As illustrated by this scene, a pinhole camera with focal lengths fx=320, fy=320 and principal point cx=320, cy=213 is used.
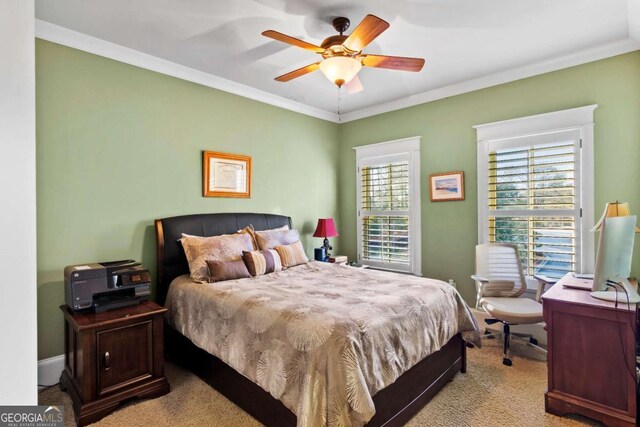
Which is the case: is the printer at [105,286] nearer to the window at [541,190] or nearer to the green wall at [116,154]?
the green wall at [116,154]

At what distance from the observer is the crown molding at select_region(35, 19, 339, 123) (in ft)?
8.41

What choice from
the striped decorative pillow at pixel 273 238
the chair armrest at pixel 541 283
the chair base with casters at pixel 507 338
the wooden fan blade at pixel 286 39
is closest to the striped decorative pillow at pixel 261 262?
the striped decorative pillow at pixel 273 238

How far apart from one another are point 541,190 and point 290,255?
2687 mm

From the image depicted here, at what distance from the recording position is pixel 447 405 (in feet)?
7.33

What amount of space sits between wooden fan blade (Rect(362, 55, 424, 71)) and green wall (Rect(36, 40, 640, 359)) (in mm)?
1629

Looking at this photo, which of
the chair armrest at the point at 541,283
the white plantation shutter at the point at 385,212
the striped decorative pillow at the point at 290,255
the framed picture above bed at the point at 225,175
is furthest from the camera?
the white plantation shutter at the point at 385,212

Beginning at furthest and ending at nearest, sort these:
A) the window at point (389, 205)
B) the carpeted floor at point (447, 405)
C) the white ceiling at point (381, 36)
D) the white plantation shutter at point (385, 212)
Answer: the white plantation shutter at point (385, 212) < the window at point (389, 205) < the white ceiling at point (381, 36) < the carpeted floor at point (447, 405)

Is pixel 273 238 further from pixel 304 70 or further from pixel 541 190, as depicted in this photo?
pixel 541 190

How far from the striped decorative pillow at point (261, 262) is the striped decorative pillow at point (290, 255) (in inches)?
5.2

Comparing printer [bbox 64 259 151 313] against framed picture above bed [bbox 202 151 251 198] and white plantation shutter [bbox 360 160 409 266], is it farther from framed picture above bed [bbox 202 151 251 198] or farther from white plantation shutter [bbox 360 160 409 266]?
white plantation shutter [bbox 360 160 409 266]

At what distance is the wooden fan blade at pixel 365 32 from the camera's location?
1.95 meters

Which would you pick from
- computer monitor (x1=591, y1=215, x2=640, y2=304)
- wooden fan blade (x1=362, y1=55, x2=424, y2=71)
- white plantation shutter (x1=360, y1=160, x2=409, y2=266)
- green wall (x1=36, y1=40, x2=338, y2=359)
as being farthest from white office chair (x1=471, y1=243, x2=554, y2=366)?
green wall (x1=36, y1=40, x2=338, y2=359)

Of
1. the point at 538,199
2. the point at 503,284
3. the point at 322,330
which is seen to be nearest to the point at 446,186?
the point at 538,199

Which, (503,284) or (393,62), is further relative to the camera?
(503,284)
